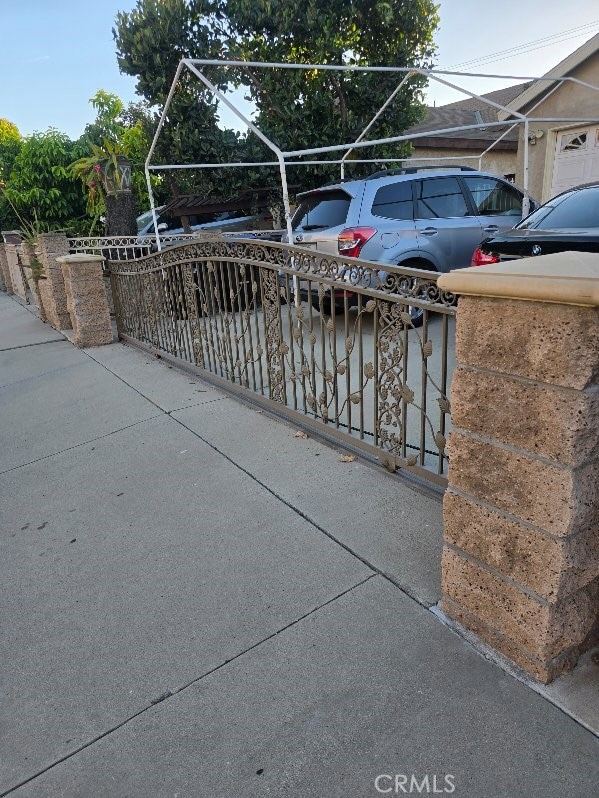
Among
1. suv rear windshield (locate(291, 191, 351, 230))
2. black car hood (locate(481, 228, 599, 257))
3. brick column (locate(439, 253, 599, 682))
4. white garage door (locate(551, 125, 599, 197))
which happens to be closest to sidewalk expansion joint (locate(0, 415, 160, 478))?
brick column (locate(439, 253, 599, 682))

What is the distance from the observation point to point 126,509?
3.23 metres

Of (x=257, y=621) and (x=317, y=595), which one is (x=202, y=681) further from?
(x=317, y=595)

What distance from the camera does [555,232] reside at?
4.44 metres

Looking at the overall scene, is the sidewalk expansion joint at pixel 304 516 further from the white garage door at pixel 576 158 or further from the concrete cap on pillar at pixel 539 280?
the white garage door at pixel 576 158

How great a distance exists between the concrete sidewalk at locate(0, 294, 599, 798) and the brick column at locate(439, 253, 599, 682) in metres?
0.24

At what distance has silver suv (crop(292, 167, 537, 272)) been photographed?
252 inches

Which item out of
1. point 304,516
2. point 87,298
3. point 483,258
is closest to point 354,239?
point 483,258

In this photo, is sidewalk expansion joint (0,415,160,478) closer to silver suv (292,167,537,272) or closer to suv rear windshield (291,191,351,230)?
silver suv (292,167,537,272)

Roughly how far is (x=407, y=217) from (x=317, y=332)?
178cm

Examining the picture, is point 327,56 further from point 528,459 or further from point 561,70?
point 528,459

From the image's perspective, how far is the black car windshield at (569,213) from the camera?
4770 millimetres

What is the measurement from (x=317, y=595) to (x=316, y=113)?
12.8 m

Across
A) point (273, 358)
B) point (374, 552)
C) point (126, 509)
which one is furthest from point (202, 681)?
point (273, 358)

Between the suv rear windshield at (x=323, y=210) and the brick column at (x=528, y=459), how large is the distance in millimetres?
5128
